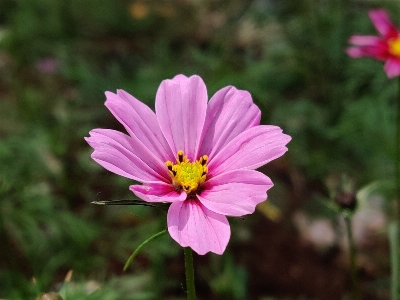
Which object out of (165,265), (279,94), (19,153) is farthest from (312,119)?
(19,153)

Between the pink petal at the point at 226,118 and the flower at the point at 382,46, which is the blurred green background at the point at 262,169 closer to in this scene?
the flower at the point at 382,46

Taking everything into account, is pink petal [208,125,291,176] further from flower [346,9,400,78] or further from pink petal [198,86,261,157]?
flower [346,9,400,78]

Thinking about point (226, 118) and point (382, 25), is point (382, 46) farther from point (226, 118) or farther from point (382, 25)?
point (226, 118)

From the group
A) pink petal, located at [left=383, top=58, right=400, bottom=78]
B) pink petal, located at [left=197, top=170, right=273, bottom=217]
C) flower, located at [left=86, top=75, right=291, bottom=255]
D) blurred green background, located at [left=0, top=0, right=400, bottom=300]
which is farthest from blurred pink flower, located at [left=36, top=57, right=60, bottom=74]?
pink petal, located at [left=197, top=170, right=273, bottom=217]

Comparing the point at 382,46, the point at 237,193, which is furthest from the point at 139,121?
the point at 382,46

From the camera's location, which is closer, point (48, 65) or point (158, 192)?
→ point (158, 192)

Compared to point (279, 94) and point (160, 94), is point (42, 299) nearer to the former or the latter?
point (160, 94)
